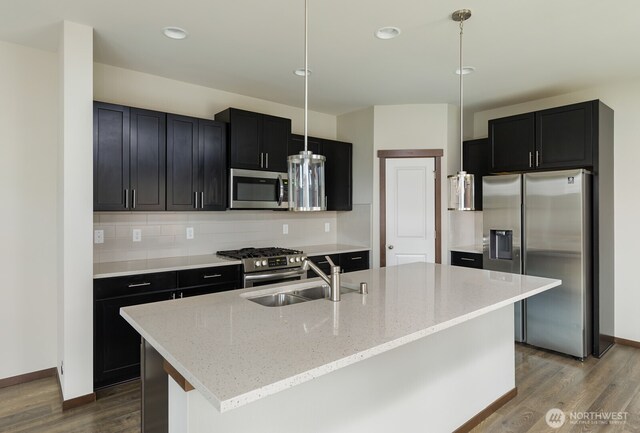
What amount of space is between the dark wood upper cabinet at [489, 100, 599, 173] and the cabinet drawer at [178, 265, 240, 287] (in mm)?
2946

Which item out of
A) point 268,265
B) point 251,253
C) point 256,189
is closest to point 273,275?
point 268,265

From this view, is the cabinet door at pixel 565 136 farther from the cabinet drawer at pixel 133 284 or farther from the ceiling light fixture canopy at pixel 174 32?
the cabinet drawer at pixel 133 284

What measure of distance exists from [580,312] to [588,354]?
0.42 m

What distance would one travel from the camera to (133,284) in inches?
116

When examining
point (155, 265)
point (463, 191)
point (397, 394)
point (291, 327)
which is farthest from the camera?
point (155, 265)

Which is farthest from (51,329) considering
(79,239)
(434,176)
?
(434,176)

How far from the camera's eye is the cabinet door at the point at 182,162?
3359 millimetres

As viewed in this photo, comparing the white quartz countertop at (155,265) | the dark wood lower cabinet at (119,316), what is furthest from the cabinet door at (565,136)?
the dark wood lower cabinet at (119,316)

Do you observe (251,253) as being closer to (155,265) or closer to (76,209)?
(155,265)

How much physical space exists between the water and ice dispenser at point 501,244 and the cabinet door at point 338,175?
1.71 metres

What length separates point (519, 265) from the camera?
12.6 ft

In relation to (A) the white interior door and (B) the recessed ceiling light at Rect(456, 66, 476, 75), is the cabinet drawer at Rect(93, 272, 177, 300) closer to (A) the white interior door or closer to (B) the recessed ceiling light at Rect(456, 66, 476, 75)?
(A) the white interior door

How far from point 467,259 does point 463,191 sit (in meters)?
2.43

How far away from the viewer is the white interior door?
4552 mm
